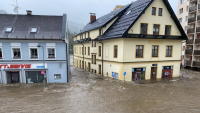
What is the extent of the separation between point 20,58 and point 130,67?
51.3 feet

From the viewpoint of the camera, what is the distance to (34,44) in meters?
16.5

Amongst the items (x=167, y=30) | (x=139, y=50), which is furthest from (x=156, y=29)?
(x=139, y=50)

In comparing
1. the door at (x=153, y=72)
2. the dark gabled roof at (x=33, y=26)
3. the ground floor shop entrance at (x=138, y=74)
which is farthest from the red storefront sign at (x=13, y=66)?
the door at (x=153, y=72)

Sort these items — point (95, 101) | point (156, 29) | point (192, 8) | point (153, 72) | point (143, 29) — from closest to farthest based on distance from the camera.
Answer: point (95, 101) < point (143, 29) < point (156, 29) < point (153, 72) < point (192, 8)

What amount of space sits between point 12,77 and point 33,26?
781 cm

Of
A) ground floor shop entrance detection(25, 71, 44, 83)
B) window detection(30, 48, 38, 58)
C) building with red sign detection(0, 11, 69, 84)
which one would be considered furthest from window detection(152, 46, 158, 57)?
window detection(30, 48, 38, 58)

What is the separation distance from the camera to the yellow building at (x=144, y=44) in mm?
18359

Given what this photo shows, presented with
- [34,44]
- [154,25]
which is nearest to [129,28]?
[154,25]

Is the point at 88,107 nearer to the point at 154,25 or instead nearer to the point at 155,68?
the point at 155,68

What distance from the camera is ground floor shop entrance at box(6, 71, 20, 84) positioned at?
1686 cm

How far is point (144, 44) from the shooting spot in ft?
63.3

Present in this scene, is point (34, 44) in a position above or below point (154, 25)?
below

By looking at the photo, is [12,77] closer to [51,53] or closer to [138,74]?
[51,53]

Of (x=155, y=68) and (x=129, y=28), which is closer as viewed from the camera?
(x=129, y=28)
